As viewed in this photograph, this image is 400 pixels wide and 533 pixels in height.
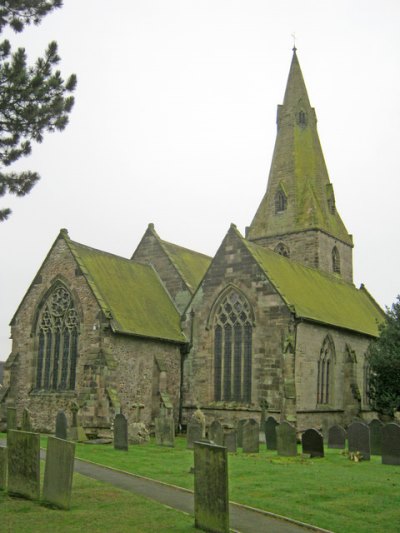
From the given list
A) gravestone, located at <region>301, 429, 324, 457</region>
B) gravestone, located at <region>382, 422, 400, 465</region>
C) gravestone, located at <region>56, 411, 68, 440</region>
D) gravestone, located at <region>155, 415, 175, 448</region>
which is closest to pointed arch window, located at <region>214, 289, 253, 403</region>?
gravestone, located at <region>155, 415, 175, 448</region>

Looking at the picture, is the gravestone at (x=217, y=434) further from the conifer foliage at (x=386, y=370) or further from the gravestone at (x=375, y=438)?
the conifer foliage at (x=386, y=370)

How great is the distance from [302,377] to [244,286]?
4.71 meters

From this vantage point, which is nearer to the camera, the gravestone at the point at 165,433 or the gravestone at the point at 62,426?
the gravestone at the point at 62,426

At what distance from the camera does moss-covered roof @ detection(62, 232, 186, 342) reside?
27.4 meters

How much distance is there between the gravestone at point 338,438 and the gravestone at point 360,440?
292 cm

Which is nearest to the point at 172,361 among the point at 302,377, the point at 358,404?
the point at 302,377

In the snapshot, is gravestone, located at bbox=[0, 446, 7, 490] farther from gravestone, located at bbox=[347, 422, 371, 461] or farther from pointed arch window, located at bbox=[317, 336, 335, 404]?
pointed arch window, located at bbox=[317, 336, 335, 404]

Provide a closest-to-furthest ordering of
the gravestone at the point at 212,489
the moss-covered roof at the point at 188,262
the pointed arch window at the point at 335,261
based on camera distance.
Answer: the gravestone at the point at 212,489 → the moss-covered roof at the point at 188,262 → the pointed arch window at the point at 335,261

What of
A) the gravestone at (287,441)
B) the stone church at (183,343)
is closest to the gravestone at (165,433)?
the stone church at (183,343)

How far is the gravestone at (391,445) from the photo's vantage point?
59.9ft

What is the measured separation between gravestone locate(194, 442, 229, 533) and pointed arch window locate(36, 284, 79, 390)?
18.2 metres

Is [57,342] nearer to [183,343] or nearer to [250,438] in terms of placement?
[183,343]

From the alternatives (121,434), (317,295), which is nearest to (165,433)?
(121,434)

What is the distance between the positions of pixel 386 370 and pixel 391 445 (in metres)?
12.0
